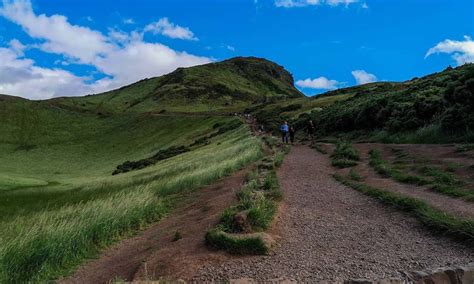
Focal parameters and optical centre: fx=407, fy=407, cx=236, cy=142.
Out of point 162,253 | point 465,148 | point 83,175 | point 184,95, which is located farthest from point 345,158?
point 184,95

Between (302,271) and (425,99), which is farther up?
(425,99)

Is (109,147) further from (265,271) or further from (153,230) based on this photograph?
(265,271)

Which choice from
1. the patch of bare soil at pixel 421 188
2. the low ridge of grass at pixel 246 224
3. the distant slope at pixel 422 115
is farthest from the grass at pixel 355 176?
the distant slope at pixel 422 115

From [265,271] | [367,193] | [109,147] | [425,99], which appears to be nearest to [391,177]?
[367,193]

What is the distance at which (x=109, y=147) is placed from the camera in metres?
78.9

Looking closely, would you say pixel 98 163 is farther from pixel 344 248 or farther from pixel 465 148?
pixel 344 248

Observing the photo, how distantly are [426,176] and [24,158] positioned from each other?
72911mm

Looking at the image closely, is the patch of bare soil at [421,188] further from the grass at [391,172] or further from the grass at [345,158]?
the grass at [345,158]

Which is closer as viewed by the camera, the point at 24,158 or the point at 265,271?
the point at 265,271

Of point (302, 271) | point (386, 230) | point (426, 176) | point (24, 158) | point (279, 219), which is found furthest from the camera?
point (24, 158)

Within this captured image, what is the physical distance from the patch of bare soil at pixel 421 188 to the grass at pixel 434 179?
212 millimetres

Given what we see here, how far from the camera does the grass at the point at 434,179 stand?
38.2 feet

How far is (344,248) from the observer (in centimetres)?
827

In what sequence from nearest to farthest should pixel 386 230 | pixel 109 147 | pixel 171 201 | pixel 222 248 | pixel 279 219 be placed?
pixel 222 248 < pixel 386 230 < pixel 279 219 < pixel 171 201 < pixel 109 147
